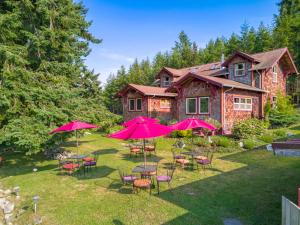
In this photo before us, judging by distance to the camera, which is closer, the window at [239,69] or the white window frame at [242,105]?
the white window frame at [242,105]

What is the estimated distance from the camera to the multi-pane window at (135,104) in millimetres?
24266

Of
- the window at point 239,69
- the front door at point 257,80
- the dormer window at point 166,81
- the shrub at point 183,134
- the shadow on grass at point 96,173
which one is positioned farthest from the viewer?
the dormer window at point 166,81

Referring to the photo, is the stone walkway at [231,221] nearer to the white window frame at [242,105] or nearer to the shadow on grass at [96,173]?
the shadow on grass at [96,173]

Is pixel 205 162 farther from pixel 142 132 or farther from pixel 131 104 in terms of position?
pixel 131 104

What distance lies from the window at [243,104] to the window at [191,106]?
307 cm

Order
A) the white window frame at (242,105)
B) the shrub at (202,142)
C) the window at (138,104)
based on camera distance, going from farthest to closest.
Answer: the window at (138,104)
the white window frame at (242,105)
the shrub at (202,142)

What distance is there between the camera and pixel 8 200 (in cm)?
788

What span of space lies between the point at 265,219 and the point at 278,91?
21000mm

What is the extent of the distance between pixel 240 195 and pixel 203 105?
11.9 m

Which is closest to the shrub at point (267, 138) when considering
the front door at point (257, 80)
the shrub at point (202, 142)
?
the shrub at point (202, 142)

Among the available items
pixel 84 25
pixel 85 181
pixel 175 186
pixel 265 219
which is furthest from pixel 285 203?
pixel 84 25

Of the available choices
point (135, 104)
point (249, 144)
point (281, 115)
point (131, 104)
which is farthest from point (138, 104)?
point (281, 115)

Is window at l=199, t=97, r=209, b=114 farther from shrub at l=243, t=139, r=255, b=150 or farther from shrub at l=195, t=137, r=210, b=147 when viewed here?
shrub at l=243, t=139, r=255, b=150

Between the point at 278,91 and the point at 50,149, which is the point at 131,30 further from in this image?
the point at 278,91
